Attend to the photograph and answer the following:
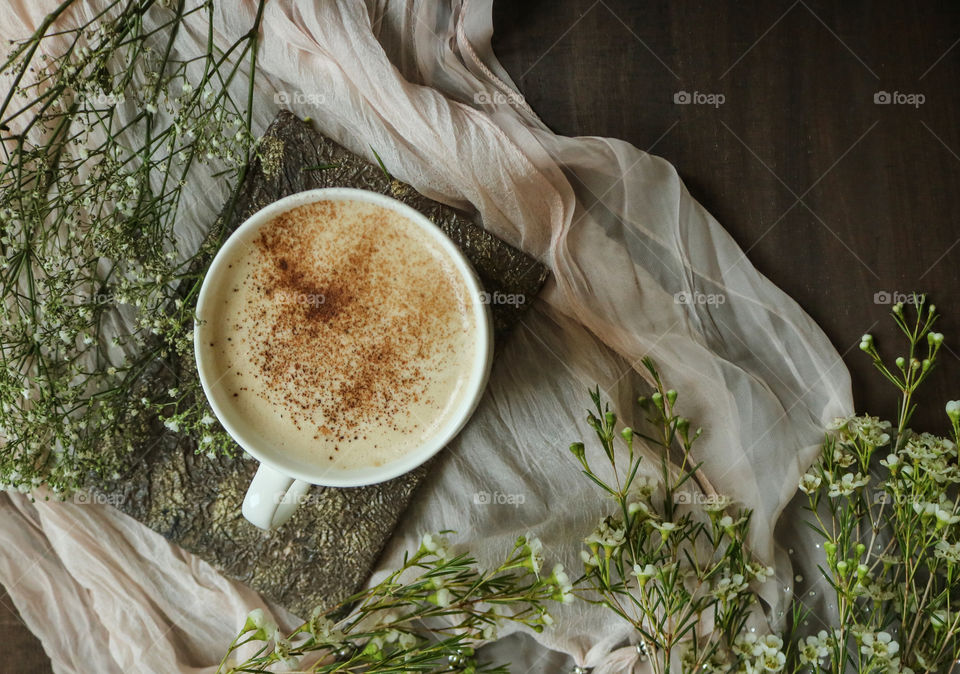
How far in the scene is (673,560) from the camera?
1.11 m

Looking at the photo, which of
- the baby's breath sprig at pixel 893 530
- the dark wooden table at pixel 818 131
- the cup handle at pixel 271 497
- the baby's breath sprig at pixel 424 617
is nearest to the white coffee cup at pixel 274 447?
the cup handle at pixel 271 497

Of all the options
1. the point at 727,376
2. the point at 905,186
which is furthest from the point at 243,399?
the point at 905,186

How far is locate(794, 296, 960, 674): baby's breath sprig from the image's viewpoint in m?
0.97

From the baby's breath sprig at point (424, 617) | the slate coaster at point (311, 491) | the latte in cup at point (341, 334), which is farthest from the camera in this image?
the slate coaster at point (311, 491)

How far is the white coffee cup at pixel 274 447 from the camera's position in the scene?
970 millimetres

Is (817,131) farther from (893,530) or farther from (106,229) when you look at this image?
(106,229)

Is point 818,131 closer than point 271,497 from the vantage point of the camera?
→ No

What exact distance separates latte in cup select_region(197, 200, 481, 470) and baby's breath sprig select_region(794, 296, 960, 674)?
1.73 feet

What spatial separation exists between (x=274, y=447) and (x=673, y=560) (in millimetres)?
566

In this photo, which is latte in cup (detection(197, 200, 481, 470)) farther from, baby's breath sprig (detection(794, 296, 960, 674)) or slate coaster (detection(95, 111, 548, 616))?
baby's breath sprig (detection(794, 296, 960, 674))

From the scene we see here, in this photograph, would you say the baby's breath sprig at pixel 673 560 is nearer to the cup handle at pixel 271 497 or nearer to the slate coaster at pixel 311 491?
the slate coaster at pixel 311 491

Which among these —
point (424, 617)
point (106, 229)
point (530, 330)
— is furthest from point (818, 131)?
point (106, 229)

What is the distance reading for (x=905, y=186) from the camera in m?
1.19

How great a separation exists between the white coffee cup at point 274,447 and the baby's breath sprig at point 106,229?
0.32ft
